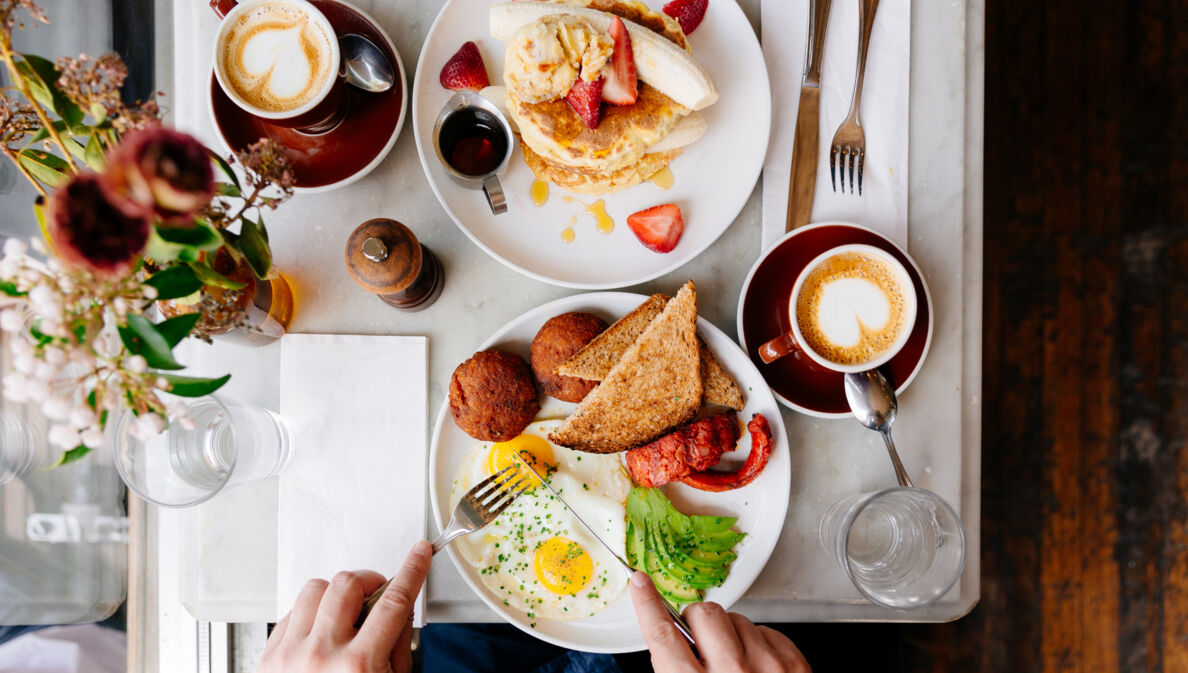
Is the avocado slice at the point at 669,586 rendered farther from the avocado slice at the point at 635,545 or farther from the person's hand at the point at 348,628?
the person's hand at the point at 348,628

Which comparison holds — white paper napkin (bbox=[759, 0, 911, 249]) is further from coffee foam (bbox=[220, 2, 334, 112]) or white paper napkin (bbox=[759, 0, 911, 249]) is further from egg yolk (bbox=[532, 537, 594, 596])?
coffee foam (bbox=[220, 2, 334, 112])

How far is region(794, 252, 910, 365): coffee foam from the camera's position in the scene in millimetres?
1307

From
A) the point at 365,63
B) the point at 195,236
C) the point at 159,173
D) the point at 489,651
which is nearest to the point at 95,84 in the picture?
the point at 195,236

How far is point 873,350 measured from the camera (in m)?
1.31

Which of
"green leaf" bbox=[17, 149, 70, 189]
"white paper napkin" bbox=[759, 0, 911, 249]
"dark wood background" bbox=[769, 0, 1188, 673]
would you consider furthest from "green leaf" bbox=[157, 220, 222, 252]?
"dark wood background" bbox=[769, 0, 1188, 673]

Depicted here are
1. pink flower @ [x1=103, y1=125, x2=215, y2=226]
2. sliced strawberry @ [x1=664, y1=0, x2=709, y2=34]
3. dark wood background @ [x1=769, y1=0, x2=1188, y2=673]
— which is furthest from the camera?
dark wood background @ [x1=769, y1=0, x2=1188, y2=673]

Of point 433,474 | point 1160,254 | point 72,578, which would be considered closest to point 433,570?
point 433,474

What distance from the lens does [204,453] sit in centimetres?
126

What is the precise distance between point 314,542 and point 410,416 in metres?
0.30

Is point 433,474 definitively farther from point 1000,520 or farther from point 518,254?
point 1000,520

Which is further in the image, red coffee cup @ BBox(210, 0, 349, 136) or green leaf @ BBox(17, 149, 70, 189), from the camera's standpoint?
red coffee cup @ BBox(210, 0, 349, 136)

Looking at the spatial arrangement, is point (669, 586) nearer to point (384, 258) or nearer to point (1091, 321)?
point (384, 258)

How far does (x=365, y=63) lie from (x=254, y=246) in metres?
0.49

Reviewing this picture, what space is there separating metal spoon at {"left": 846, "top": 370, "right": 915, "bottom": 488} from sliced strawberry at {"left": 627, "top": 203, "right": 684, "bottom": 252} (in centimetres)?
43
